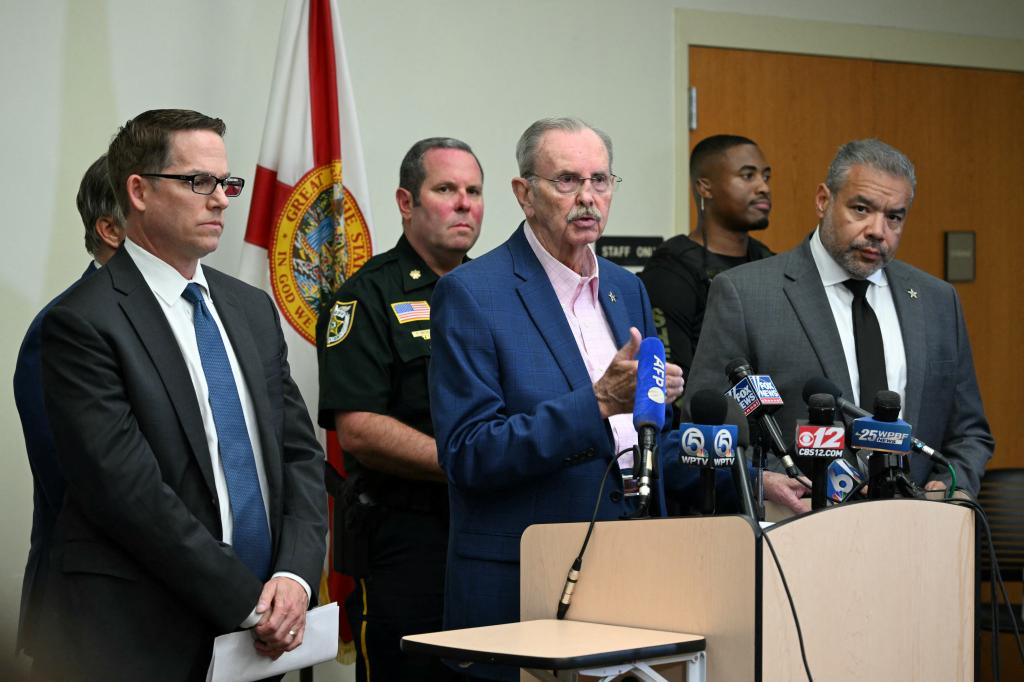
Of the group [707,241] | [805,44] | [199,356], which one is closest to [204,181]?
[199,356]

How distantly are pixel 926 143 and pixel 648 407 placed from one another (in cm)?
385

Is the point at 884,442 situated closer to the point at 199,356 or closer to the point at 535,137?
the point at 535,137

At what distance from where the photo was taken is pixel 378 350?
3311 mm

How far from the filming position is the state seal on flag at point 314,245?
152 inches

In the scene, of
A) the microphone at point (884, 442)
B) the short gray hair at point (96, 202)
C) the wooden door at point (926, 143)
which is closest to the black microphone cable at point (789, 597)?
the microphone at point (884, 442)

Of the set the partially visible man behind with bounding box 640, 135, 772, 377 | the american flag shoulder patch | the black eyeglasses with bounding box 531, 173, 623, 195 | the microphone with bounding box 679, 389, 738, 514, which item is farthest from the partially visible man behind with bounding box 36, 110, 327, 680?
the partially visible man behind with bounding box 640, 135, 772, 377

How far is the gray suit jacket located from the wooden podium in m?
0.85

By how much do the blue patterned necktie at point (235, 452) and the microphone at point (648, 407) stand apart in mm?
812

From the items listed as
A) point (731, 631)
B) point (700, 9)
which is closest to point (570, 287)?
point (731, 631)

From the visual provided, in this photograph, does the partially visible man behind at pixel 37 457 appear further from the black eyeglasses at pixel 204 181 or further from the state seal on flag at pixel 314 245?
the state seal on flag at pixel 314 245

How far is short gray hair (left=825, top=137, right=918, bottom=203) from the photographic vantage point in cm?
315

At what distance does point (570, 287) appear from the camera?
2.60 m

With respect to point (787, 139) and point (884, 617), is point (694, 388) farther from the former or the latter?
point (787, 139)

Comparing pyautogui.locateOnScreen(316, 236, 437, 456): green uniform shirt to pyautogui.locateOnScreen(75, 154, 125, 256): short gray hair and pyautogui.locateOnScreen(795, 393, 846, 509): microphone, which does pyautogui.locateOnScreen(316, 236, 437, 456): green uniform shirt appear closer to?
pyautogui.locateOnScreen(75, 154, 125, 256): short gray hair
